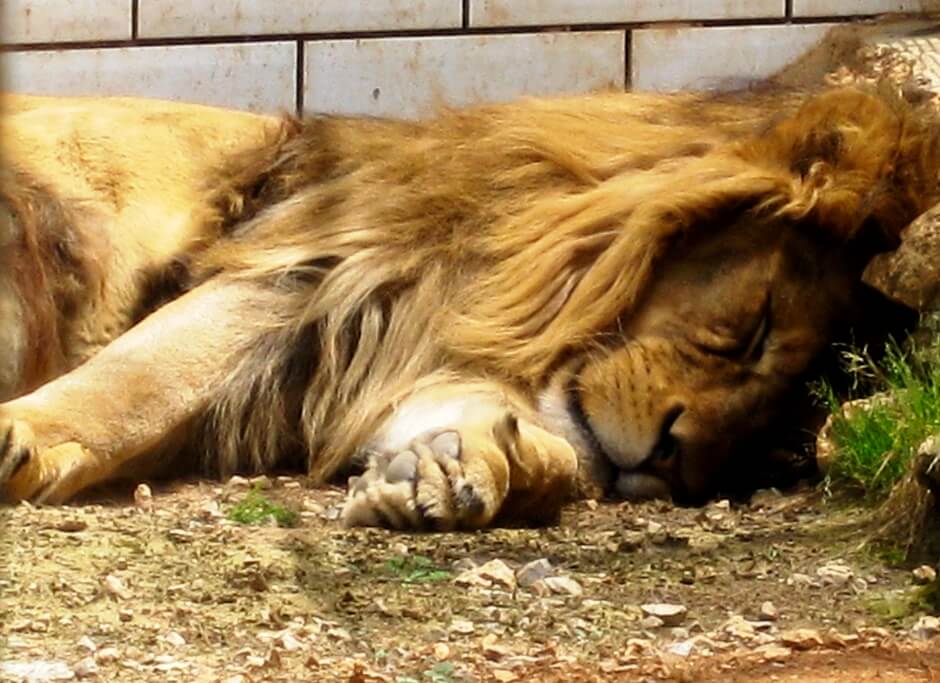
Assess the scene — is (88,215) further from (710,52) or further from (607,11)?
(710,52)

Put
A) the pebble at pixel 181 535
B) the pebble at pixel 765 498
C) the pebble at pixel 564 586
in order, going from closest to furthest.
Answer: the pebble at pixel 564 586
the pebble at pixel 181 535
the pebble at pixel 765 498

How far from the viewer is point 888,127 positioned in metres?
3.68

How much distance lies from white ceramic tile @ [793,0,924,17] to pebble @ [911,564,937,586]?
7.46ft

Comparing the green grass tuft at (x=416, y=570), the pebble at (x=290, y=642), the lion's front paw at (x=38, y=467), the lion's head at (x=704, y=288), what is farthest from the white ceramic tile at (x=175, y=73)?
the pebble at (x=290, y=642)

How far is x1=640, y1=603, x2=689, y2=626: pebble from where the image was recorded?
2.57m

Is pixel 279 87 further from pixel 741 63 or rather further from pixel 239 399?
pixel 239 399

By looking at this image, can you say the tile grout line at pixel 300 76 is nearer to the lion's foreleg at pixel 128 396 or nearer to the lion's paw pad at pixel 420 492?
the lion's foreleg at pixel 128 396

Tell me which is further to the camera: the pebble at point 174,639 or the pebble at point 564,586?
the pebble at point 564,586

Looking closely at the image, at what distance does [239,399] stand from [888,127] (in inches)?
50.8

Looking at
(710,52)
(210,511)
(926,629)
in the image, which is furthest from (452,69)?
(926,629)

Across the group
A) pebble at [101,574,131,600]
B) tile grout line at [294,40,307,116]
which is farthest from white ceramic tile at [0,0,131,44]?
pebble at [101,574,131,600]

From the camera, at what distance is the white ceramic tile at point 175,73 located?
5191mm

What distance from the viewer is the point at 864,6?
480cm

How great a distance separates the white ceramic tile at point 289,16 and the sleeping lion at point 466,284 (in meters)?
1.11
